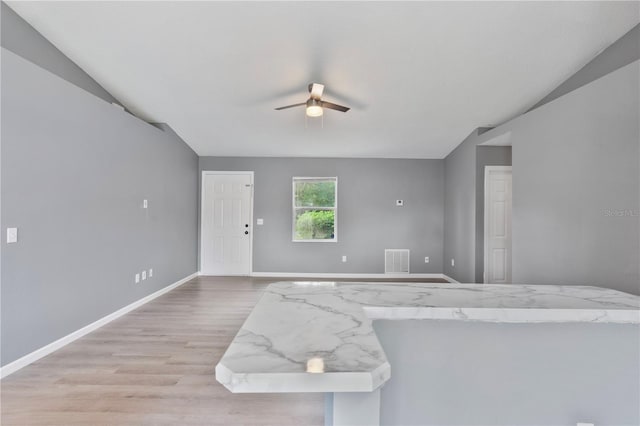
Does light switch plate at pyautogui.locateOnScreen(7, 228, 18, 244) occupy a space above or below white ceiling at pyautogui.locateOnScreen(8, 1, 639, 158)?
below

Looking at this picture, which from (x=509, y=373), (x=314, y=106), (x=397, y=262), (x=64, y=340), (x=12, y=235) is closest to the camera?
(x=509, y=373)

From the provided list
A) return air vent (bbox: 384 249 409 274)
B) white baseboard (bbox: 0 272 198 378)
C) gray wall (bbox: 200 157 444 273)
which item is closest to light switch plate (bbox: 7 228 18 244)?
white baseboard (bbox: 0 272 198 378)

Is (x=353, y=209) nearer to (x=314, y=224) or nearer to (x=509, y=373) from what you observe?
(x=314, y=224)

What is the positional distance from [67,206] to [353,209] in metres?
4.18

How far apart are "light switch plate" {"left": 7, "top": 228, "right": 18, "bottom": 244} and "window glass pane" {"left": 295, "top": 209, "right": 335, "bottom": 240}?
153 inches

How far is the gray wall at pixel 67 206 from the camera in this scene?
2.23 m

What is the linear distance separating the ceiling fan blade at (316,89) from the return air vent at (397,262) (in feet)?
11.4

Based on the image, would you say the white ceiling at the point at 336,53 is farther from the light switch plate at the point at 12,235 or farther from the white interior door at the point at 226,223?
the light switch plate at the point at 12,235

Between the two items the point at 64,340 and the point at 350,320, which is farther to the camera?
the point at 64,340

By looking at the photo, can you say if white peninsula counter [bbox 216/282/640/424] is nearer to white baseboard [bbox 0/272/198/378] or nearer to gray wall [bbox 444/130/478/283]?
white baseboard [bbox 0/272/198/378]

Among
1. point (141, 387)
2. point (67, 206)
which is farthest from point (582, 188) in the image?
point (67, 206)

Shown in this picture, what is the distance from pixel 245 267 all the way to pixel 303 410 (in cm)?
399

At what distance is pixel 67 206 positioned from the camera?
107 inches

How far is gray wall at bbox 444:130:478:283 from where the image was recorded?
4496 mm
